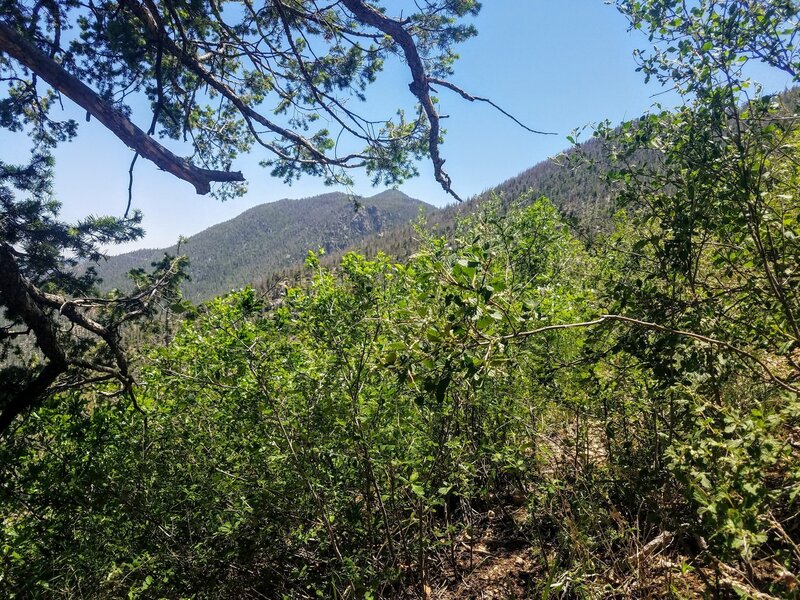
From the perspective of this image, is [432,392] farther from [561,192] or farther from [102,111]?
[561,192]

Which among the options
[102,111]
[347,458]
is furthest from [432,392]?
[102,111]

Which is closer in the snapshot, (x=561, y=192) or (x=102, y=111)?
(x=102, y=111)

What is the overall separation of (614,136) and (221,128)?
5.78 m

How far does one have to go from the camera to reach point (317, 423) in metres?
2.78

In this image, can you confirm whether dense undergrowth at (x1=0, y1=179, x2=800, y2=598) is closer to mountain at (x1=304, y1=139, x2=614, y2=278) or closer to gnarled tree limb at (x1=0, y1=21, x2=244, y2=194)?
mountain at (x1=304, y1=139, x2=614, y2=278)

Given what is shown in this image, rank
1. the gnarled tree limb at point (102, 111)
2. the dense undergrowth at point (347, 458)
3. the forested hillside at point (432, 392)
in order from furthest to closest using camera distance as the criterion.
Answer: the gnarled tree limb at point (102, 111) < the dense undergrowth at point (347, 458) < the forested hillside at point (432, 392)

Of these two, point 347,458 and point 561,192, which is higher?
point 561,192

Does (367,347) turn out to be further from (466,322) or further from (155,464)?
(155,464)

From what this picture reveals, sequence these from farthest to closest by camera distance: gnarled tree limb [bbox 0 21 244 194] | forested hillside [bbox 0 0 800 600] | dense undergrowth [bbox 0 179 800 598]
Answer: gnarled tree limb [bbox 0 21 244 194], dense undergrowth [bbox 0 179 800 598], forested hillside [bbox 0 0 800 600]

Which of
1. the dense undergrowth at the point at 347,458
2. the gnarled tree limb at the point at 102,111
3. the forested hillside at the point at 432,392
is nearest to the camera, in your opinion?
the forested hillside at the point at 432,392

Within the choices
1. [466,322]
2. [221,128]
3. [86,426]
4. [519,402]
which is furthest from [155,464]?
[221,128]

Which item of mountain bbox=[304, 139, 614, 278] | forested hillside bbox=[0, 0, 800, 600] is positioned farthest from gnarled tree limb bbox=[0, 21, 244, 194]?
mountain bbox=[304, 139, 614, 278]

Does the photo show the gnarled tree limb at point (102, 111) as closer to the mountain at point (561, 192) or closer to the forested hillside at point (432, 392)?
the forested hillside at point (432, 392)

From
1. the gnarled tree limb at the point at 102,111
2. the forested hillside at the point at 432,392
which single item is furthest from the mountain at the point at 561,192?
the gnarled tree limb at the point at 102,111
